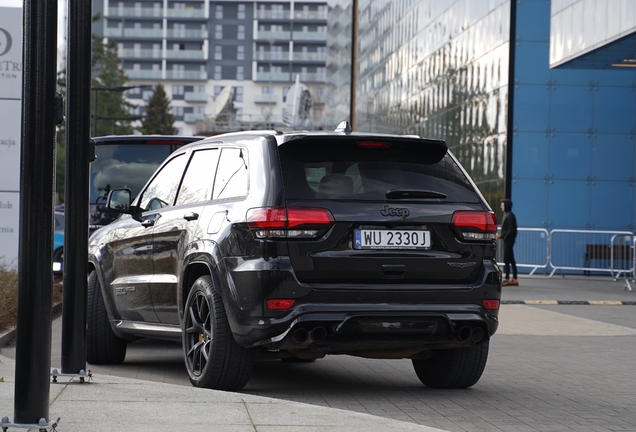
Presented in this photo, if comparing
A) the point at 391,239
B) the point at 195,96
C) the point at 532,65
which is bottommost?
the point at 391,239

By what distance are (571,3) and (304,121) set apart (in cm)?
7493

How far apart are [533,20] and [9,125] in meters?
16.8

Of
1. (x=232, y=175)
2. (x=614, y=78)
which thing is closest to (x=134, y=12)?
(x=614, y=78)

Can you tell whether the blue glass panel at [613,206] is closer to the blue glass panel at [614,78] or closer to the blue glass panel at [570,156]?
the blue glass panel at [570,156]

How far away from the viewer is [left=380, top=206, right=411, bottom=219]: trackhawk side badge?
7.28m

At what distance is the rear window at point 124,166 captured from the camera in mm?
13266

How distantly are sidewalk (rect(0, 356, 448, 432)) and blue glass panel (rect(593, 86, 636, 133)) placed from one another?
2393 cm

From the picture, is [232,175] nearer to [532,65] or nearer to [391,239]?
[391,239]

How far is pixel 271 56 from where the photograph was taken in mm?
169375

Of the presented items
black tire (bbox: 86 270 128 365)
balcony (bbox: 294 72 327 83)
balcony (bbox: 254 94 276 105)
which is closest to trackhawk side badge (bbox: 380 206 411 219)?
black tire (bbox: 86 270 128 365)

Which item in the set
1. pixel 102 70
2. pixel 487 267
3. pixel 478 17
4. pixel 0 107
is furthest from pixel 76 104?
pixel 102 70

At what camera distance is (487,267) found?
7.57 meters

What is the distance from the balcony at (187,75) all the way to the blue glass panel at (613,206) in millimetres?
142189

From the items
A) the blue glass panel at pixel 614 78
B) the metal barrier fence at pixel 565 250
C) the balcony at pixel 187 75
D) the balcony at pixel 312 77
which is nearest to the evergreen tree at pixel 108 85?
the blue glass panel at pixel 614 78
